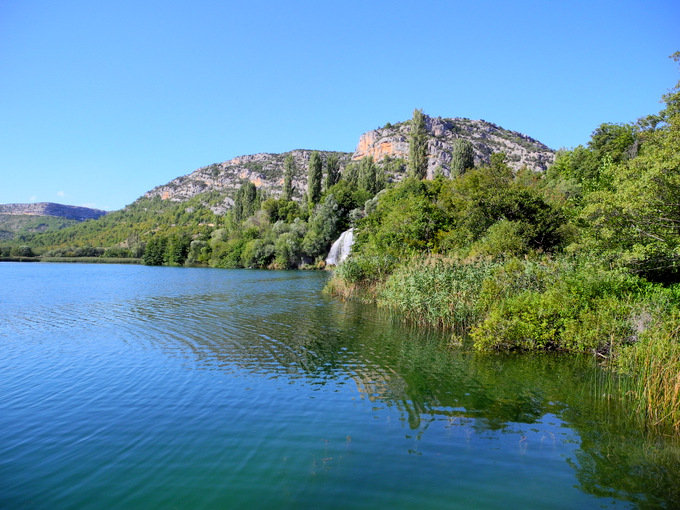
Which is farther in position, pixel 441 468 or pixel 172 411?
pixel 172 411

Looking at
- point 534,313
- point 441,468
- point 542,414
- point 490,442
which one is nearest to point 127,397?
point 441,468

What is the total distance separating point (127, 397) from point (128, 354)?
Answer: 16.3 feet

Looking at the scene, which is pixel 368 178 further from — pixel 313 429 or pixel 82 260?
pixel 313 429

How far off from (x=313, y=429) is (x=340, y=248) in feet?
197

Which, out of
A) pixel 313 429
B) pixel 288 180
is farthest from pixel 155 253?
pixel 313 429

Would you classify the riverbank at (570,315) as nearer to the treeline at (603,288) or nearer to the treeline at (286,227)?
the treeline at (603,288)

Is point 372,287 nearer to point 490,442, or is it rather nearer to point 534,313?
point 534,313

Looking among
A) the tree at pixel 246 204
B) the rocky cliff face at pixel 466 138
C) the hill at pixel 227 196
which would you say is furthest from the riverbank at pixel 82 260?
the rocky cliff face at pixel 466 138

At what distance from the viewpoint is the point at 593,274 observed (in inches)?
564

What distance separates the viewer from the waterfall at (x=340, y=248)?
65125 mm

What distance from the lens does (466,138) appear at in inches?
6698

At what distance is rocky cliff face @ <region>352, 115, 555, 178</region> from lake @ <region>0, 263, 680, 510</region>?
146629mm

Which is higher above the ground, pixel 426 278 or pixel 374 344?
pixel 426 278

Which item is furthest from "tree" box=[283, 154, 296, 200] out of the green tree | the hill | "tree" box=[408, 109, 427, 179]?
"tree" box=[408, 109, 427, 179]
